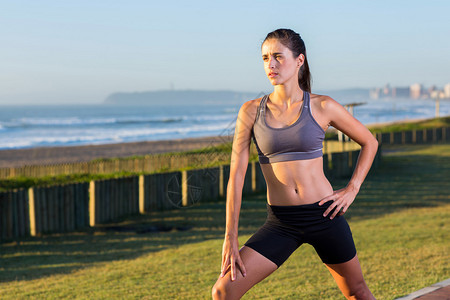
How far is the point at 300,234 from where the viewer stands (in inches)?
118

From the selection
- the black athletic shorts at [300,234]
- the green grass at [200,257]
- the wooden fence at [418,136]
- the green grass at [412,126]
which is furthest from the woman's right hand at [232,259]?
the green grass at [412,126]

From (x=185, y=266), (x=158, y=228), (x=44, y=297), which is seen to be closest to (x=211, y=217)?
(x=158, y=228)

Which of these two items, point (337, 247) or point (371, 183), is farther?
point (371, 183)

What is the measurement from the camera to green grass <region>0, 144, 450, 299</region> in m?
6.11

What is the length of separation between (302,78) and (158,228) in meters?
7.98

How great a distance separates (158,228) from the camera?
35.3ft

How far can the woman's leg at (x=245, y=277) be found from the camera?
2822 millimetres

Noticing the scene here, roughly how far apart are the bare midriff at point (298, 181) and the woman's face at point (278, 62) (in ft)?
1.42

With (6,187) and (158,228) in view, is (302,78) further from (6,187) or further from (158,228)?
(6,187)

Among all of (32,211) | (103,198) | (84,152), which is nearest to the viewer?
(32,211)

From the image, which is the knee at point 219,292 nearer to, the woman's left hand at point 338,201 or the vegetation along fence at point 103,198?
the woman's left hand at point 338,201

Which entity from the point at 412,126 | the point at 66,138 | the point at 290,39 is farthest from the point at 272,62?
the point at 66,138

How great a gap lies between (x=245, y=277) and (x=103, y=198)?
8923 mm

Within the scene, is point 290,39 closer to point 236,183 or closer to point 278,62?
point 278,62
